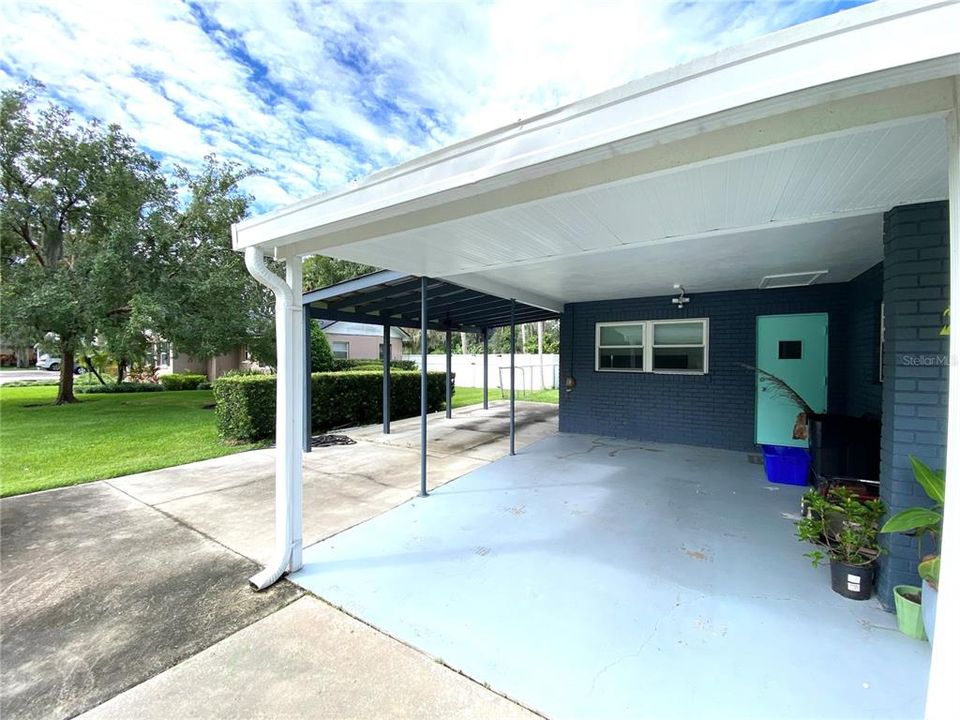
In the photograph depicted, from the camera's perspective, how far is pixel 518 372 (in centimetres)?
1694

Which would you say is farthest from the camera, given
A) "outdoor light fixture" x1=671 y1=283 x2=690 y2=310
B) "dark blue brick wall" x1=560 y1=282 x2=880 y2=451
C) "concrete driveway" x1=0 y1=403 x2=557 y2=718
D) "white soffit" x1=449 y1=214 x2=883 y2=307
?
"outdoor light fixture" x1=671 y1=283 x2=690 y2=310

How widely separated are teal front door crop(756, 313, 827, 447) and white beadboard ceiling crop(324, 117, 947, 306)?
902 millimetres

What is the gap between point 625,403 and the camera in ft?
24.2

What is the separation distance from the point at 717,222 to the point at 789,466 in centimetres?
355

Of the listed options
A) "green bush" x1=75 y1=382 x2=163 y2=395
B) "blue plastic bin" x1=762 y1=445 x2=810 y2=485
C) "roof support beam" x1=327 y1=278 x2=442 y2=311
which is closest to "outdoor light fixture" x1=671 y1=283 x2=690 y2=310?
"blue plastic bin" x1=762 y1=445 x2=810 y2=485

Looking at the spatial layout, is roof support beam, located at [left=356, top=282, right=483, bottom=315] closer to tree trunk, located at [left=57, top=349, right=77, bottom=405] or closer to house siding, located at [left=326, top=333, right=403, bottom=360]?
tree trunk, located at [left=57, top=349, right=77, bottom=405]

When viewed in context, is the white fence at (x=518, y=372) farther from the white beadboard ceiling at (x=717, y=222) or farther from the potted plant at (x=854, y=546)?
the potted plant at (x=854, y=546)

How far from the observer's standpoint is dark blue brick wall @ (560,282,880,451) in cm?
561

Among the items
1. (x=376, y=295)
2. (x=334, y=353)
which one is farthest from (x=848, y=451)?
(x=334, y=353)

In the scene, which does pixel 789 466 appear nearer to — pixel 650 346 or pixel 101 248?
pixel 650 346

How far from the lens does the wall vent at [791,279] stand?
4.89m

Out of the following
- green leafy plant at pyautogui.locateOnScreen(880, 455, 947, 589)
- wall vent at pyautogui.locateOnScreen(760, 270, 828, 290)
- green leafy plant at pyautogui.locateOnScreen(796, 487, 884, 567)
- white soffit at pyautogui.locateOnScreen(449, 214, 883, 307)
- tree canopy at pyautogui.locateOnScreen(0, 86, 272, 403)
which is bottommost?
green leafy plant at pyautogui.locateOnScreen(796, 487, 884, 567)

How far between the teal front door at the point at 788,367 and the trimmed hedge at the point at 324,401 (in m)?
7.30

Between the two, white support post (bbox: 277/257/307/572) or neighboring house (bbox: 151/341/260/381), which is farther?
neighboring house (bbox: 151/341/260/381)
